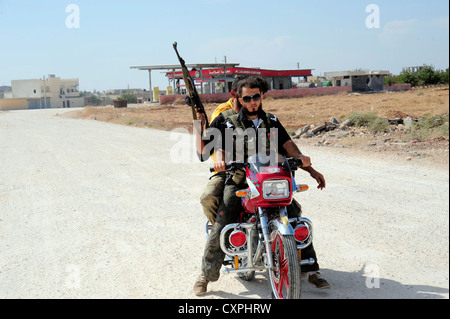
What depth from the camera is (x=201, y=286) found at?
13.5 feet

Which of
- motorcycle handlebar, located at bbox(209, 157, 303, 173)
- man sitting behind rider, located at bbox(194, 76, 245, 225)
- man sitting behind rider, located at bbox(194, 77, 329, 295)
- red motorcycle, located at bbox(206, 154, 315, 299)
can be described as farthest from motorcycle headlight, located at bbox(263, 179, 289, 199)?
man sitting behind rider, located at bbox(194, 76, 245, 225)

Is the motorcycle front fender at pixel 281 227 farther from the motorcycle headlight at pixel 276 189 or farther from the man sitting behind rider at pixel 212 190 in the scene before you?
the man sitting behind rider at pixel 212 190

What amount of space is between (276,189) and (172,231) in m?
2.89

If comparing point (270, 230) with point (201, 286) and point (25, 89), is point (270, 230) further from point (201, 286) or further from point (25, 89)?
point (25, 89)

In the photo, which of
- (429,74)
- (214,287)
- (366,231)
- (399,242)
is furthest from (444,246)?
(429,74)

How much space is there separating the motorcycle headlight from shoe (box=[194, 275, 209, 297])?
3.59ft

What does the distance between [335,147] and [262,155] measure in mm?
11416

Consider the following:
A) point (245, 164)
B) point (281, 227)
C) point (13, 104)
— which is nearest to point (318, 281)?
point (281, 227)

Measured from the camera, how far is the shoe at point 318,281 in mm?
4086

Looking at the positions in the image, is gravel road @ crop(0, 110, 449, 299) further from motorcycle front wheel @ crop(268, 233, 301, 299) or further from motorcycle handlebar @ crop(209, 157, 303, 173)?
motorcycle handlebar @ crop(209, 157, 303, 173)

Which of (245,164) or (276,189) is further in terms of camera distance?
(245,164)

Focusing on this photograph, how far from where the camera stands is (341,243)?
5.41 meters

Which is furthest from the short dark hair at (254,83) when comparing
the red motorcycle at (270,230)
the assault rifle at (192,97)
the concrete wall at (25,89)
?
the concrete wall at (25,89)

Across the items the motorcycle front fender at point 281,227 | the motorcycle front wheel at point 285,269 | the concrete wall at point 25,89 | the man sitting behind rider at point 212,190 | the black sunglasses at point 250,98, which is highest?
the concrete wall at point 25,89
